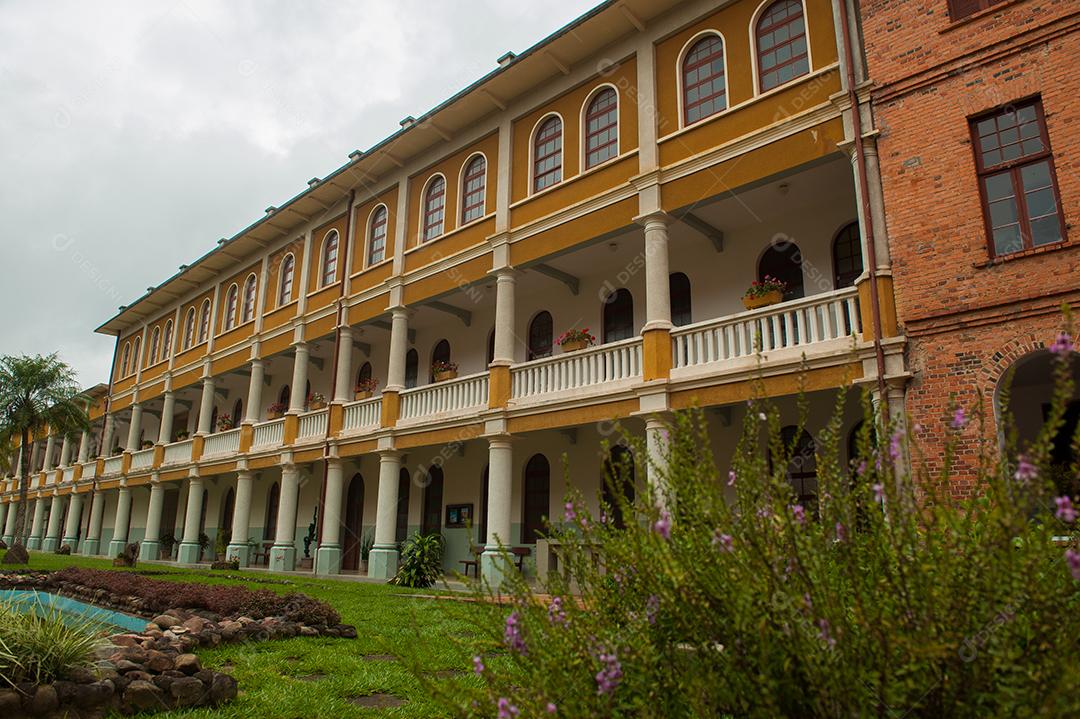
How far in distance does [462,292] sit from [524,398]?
4722 mm

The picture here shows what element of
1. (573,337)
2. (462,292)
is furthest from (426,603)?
(462,292)

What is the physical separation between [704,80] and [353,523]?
17788 mm

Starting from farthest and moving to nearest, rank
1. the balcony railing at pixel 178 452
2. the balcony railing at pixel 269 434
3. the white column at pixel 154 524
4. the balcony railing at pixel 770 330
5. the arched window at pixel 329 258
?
the white column at pixel 154 524 < the balcony railing at pixel 178 452 < the arched window at pixel 329 258 < the balcony railing at pixel 269 434 < the balcony railing at pixel 770 330

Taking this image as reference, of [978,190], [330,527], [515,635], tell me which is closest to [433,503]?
[330,527]

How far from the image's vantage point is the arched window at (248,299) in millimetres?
27391

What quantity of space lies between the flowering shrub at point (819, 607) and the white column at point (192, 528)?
27485 millimetres

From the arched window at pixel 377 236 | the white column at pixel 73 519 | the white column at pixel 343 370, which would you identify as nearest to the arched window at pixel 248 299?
the white column at pixel 343 370

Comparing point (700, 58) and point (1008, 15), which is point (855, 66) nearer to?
point (1008, 15)

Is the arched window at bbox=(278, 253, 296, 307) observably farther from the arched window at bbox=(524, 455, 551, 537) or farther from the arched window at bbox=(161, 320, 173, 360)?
the arched window at bbox=(524, 455, 551, 537)

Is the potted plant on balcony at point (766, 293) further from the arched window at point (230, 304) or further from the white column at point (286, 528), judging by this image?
the arched window at point (230, 304)

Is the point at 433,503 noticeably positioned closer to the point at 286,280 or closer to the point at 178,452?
the point at 286,280

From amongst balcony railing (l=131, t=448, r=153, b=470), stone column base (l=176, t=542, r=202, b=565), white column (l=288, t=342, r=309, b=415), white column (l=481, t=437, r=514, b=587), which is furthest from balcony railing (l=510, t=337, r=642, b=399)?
balcony railing (l=131, t=448, r=153, b=470)

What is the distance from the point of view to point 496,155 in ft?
60.3

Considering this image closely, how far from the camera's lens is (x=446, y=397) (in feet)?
58.4
